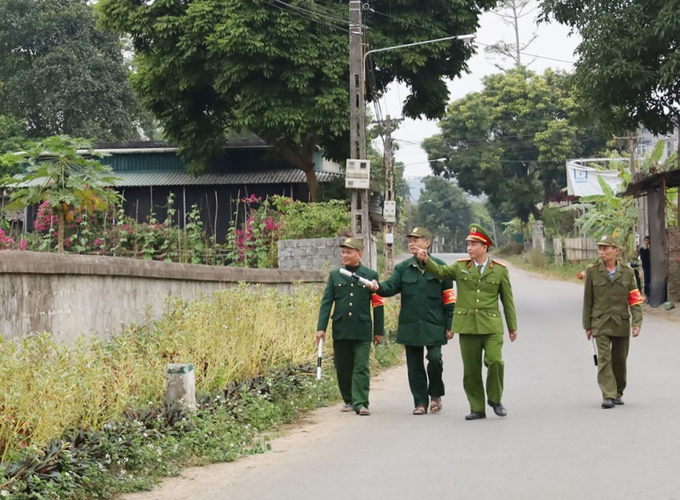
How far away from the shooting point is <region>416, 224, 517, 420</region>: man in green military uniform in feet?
34.0

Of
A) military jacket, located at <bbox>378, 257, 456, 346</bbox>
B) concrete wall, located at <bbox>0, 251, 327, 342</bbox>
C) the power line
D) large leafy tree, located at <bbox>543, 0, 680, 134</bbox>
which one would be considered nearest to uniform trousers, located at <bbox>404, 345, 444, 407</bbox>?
military jacket, located at <bbox>378, 257, 456, 346</bbox>

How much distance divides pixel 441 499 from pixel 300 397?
16.8ft

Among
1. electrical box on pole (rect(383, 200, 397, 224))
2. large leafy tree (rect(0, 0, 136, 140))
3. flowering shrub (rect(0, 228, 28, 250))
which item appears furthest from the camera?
large leafy tree (rect(0, 0, 136, 140))

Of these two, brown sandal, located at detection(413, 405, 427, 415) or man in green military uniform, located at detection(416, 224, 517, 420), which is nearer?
man in green military uniform, located at detection(416, 224, 517, 420)

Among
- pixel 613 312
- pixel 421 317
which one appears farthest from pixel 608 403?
pixel 421 317

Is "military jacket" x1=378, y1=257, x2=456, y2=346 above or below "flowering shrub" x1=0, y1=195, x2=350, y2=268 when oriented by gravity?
below

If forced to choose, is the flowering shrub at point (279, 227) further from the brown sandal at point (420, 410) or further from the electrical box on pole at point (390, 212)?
the brown sandal at point (420, 410)

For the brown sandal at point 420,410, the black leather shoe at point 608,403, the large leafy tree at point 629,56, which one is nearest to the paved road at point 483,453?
the black leather shoe at point 608,403

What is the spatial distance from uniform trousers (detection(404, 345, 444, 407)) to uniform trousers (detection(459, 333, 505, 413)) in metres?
0.43

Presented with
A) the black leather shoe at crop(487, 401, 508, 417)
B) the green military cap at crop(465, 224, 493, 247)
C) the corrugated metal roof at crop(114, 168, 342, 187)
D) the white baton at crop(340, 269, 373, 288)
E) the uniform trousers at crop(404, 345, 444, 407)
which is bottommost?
the black leather shoe at crop(487, 401, 508, 417)

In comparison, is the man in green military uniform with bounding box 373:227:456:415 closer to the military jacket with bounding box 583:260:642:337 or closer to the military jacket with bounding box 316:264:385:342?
the military jacket with bounding box 316:264:385:342

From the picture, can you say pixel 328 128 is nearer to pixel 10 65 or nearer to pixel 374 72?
pixel 374 72

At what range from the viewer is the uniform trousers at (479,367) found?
1038cm

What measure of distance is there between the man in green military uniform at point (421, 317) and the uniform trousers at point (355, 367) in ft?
1.40
